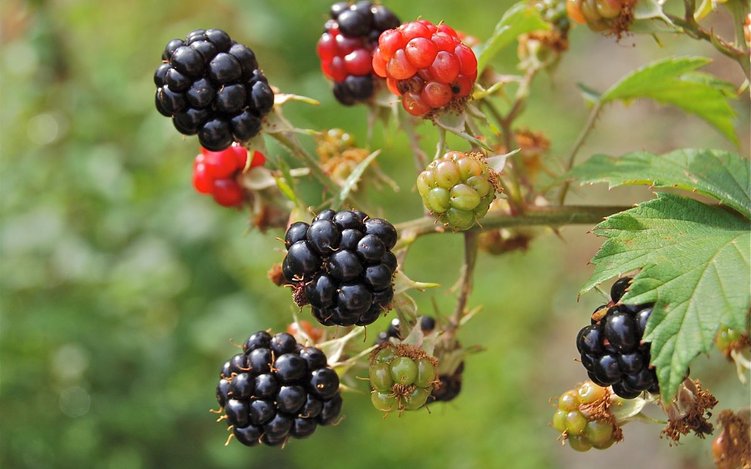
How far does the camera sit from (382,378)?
1.82 metres

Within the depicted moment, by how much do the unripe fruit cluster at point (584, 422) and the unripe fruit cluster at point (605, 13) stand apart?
902 mm

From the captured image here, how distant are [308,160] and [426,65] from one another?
40cm

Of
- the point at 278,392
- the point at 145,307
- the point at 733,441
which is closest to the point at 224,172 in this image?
the point at 278,392

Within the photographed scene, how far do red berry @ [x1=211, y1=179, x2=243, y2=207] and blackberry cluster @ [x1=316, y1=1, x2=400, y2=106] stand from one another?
1.32 feet

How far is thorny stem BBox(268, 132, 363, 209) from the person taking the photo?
2102 millimetres

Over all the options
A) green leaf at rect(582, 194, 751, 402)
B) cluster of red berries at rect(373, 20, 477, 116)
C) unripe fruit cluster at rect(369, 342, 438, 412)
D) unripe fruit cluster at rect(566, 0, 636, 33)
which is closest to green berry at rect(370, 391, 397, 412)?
unripe fruit cluster at rect(369, 342, 438, 412)

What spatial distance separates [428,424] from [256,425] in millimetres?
4550

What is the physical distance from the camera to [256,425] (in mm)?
1982

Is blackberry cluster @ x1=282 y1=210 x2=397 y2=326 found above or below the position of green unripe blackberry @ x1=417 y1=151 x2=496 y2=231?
below

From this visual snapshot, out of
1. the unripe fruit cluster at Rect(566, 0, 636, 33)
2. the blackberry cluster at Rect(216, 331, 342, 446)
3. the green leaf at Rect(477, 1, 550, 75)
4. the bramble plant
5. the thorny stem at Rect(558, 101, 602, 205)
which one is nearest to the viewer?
the bramble plant

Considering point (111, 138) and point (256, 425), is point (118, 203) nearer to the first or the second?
point (111, 138)

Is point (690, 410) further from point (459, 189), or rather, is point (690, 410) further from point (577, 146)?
point (577, 146)

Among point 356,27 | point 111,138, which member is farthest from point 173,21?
point 356,27

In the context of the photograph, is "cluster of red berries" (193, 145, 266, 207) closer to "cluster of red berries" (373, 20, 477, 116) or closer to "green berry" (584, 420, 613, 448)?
"cluster of red berries" (373, 20, 477, 116)
